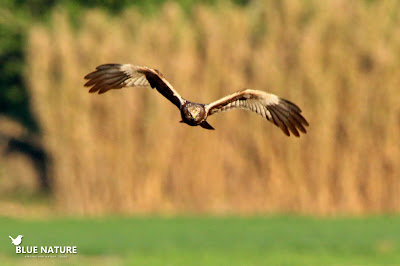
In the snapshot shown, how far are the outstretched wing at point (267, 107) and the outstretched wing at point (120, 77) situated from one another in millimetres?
255

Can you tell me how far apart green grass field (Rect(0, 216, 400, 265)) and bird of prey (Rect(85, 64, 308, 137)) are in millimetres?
9442

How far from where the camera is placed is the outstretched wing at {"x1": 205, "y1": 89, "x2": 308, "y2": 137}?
3508 mm

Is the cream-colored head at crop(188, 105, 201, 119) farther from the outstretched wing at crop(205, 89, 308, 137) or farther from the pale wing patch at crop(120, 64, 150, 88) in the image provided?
the pale wing patch at crop(120, 64, 150, 88)

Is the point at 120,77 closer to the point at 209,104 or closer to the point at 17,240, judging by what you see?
the point at 209,104

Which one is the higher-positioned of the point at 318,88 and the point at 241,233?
the point at 318,88

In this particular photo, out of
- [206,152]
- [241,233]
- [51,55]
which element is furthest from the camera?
[51,55]

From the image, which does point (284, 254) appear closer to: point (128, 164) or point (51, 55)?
point (128, 164)

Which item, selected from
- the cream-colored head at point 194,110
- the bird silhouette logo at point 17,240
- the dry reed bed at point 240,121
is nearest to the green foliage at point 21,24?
the dry reed bed at point 240,121

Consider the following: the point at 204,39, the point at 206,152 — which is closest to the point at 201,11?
the point at 204,39

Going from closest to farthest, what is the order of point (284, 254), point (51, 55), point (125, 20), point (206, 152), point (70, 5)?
point (284, 254), point (206, 152), point (51, 55), point (125, 20), point (70, 5)

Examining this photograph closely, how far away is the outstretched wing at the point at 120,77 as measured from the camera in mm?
3721

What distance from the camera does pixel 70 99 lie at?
1809 cm

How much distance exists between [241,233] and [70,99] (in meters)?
4.22

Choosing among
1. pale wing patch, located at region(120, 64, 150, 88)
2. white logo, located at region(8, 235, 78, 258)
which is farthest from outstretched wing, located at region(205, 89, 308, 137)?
white logo, located at region(8, 235, 78, 258)
